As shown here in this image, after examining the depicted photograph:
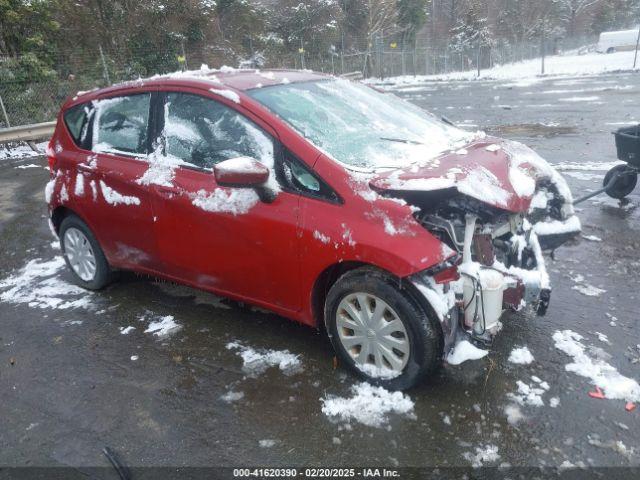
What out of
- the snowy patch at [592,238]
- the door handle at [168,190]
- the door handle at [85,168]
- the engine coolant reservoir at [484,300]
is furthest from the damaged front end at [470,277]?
the door handle at [85,168]

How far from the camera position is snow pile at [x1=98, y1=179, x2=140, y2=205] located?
3703mm

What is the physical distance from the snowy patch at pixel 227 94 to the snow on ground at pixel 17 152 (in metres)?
10.6

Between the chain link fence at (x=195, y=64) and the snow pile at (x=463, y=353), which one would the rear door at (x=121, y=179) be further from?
the chain link fence at (x=195, y=64)

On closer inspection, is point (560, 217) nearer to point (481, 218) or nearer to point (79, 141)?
point (481, 218)

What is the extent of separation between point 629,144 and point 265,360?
14.4 feet

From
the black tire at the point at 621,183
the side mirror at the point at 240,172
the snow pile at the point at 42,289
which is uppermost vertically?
the side mirror at the point at 240,172

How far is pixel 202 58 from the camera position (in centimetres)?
1997

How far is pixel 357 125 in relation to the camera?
11.2ft

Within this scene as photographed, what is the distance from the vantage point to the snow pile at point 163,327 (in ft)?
12.1

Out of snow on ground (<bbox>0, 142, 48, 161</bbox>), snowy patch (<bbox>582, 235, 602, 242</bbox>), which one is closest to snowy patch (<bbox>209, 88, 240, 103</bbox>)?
snowy patch (<bbox>582, 235, 602, 242</bbox>)

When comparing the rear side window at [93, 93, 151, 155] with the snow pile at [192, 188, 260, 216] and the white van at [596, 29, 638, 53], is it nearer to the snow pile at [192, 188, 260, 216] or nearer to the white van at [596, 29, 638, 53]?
the snow pile at [192, 188, 260, 216]

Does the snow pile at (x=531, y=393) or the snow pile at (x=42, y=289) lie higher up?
the snow pile at (x=42, y=289)

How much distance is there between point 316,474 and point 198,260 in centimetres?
168

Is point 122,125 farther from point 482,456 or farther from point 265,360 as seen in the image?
point 482,456
